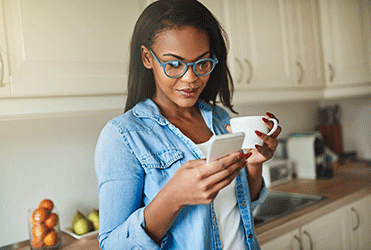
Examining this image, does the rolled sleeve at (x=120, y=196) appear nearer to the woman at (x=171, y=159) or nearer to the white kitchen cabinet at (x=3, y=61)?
the woman at (x=171, y=159)

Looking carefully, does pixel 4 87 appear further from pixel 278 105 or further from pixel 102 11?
pixel 278 105

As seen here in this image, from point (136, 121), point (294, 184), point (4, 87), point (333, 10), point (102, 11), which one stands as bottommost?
point (294, 184)

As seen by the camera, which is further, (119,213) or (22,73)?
(22,73)

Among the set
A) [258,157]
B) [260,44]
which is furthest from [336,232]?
[258,157]

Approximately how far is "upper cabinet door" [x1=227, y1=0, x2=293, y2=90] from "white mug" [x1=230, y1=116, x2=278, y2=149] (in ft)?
2.88

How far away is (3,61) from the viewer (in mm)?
1011

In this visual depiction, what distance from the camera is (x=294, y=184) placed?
206 cm

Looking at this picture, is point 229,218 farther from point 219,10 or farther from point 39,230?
point 219,10

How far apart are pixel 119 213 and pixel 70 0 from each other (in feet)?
2.54

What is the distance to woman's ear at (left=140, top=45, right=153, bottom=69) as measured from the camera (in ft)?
2.86

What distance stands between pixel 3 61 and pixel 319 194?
5.14 ft

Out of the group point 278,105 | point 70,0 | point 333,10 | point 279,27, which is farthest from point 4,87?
point 333,10

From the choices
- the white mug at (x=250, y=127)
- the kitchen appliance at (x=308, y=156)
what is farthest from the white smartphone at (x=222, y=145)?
the kitchen appliance at (x=308, y=156)

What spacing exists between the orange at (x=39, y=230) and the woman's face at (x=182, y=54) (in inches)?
29.5
